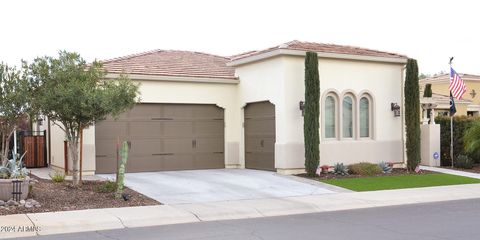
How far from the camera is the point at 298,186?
16.6 m

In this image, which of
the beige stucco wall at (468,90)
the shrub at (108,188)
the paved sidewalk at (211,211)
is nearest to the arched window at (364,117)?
the paved sidewalk at (211,211)

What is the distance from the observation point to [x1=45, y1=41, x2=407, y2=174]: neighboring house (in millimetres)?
19141

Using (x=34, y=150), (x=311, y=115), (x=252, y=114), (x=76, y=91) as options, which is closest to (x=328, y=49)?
(x=311, y=115)

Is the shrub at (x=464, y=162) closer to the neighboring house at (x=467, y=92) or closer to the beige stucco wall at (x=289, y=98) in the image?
the beige stucco wall at (x=289, y=98)

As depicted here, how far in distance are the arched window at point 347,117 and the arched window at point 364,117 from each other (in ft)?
1.64

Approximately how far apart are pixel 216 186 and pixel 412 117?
8.17 m

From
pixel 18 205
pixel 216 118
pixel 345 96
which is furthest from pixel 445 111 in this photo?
pixel 18 205

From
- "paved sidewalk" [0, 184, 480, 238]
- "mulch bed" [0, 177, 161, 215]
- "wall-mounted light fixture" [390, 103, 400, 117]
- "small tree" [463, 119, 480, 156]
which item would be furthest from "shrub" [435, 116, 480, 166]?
"mulch bed" [0, 177, 161, 215]

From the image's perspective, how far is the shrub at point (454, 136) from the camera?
2294cm

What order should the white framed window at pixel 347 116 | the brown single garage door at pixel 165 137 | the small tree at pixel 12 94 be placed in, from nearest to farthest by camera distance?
the small tree at pixel 12 94, the brown single garage door at pixel 165 137, the white framed window at pixel 347 116

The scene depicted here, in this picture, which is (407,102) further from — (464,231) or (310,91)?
(464,231)

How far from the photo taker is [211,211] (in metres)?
12.2

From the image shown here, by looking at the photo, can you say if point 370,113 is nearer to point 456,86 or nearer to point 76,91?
point 456,86

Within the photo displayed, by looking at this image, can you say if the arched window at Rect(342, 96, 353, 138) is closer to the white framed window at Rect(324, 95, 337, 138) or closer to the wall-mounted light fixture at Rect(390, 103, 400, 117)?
the white framed window at Rect(324, 95, 337, 138)
